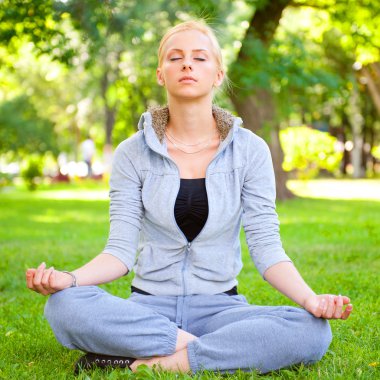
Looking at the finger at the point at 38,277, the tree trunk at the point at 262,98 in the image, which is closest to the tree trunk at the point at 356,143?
the tree trunk at the point at 262,98

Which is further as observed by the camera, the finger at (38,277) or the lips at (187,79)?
the lips at (187,79)

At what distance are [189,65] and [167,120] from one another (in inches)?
16.1

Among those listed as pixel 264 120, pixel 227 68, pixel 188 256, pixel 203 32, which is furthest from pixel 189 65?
pixel 264 120

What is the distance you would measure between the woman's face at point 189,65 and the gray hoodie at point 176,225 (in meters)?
0.27

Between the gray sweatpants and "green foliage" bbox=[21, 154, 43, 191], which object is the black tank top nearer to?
the gray sweatpants

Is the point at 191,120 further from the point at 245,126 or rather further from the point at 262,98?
the point at 262,98

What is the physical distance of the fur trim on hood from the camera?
13.5 ft

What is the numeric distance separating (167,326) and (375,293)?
2715 millimetres

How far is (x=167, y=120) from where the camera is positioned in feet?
13.9

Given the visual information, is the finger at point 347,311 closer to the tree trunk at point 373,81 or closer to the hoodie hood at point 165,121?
the hoodie hood at point 165,121

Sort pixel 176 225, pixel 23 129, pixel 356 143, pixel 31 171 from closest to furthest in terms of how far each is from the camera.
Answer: pixel 176 225 < pixel 31 171 < pixel 23 129 < pixel 356 143

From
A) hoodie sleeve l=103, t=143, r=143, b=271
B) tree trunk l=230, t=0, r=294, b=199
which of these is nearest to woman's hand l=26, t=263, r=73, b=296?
hoodie sleeve l=103, t=143, r=143, b=271

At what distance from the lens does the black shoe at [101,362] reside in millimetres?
3633

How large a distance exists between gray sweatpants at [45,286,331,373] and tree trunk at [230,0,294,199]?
455 inches
